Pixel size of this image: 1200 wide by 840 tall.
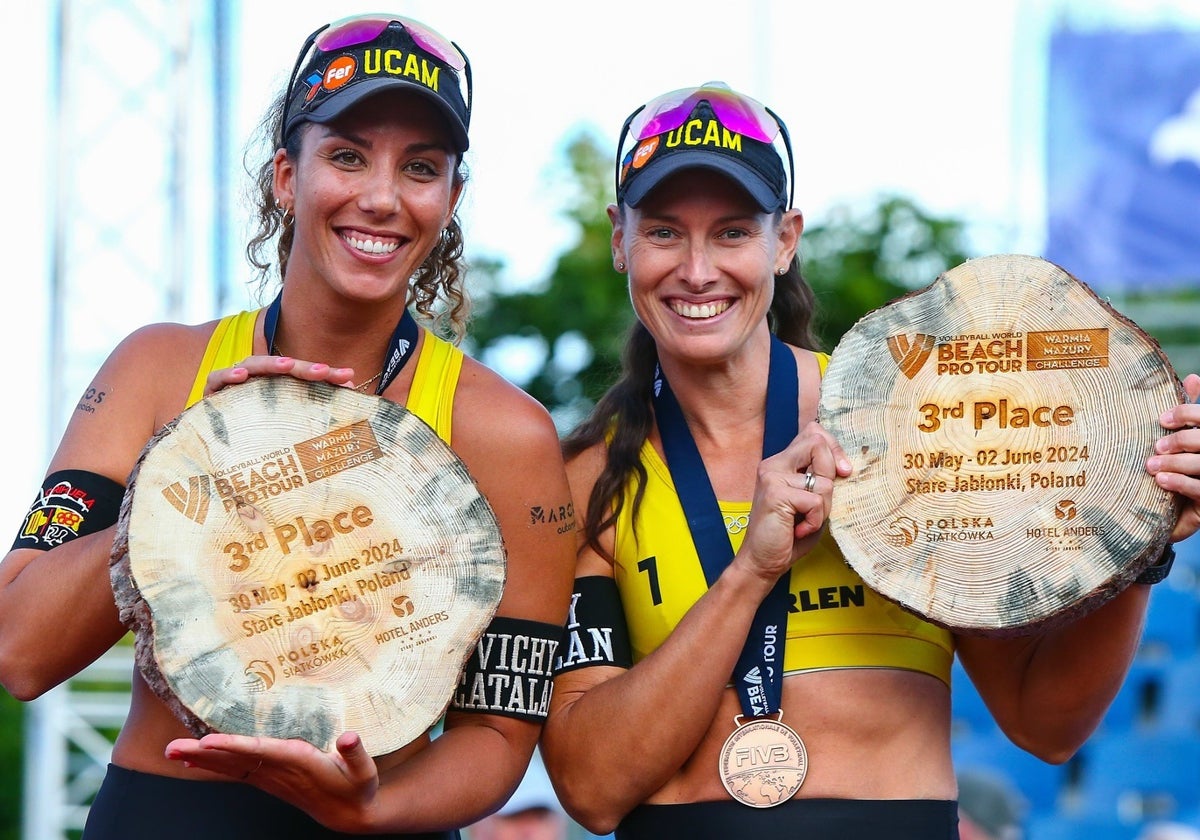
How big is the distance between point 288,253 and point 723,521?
1.06 m

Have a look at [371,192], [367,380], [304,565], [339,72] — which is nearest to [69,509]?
[304,565]

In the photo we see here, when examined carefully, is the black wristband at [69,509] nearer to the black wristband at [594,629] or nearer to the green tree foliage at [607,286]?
the black wristband at [594,629]

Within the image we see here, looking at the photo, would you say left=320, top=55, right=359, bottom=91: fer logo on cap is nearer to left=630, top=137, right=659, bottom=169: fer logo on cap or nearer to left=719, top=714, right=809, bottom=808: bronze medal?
left=630, top=137, right=659, bottom=169: fer logo on cap

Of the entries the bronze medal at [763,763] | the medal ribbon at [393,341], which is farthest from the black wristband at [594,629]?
the medal ribbon at [393,341]

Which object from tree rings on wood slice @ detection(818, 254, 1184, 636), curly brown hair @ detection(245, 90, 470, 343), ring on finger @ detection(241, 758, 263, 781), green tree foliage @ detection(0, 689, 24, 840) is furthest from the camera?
green tree foliage @ detection(0, 689, 24, 840)

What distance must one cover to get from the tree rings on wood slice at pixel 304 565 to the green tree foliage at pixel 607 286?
6709mm

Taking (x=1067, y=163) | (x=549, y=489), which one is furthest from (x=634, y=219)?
(x=1067, y=163)

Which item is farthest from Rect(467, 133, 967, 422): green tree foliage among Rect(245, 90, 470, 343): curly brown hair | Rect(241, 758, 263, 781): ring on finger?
Rect(241, 758, 263, 781): ring on finger

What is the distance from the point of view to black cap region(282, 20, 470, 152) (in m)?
2.57

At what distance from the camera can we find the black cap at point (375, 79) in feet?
8.42

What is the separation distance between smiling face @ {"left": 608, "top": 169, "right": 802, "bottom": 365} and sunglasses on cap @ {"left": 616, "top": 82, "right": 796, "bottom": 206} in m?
0.12

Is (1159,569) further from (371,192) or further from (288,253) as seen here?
(288,253)

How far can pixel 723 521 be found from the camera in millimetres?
2750

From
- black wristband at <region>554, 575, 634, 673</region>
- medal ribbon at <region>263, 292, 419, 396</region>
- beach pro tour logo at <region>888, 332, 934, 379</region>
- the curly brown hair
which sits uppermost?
the curly brown hair
